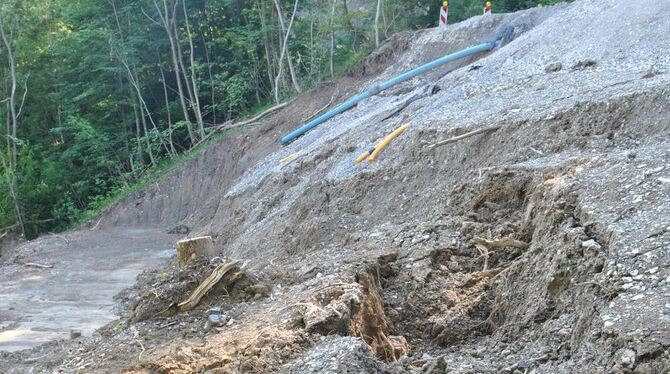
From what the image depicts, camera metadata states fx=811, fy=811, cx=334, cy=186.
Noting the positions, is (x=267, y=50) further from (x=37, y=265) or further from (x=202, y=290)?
(x=202, y=290)

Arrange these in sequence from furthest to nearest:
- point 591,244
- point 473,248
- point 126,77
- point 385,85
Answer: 1. point 126,77
2. point 385,85
3. point 473,248
4. point 591,244

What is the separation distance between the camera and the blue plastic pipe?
1591 cm

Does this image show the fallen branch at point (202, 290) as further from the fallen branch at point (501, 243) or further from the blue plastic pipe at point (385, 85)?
the blue plastic pipe at point (385, 85)

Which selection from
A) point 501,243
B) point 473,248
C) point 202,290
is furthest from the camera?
point 473,248

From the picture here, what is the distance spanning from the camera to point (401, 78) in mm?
16469

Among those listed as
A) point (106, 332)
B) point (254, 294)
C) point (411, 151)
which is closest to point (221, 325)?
point (254, 294)

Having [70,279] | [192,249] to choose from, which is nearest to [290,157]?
[70,279]

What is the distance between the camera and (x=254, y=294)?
6.27 m

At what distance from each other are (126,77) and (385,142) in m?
16.0

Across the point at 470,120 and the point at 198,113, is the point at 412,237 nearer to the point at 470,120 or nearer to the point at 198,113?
the point at 470,120

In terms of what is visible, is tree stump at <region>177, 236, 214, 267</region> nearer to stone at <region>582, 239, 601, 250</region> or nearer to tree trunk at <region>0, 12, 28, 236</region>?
stone at <region>582, 239, 601, 250</region>

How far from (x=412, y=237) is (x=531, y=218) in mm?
1210

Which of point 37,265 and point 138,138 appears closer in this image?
point 37,265

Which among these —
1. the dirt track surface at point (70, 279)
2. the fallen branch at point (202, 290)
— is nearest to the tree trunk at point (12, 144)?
the dirt track surface at point (70, 279)
